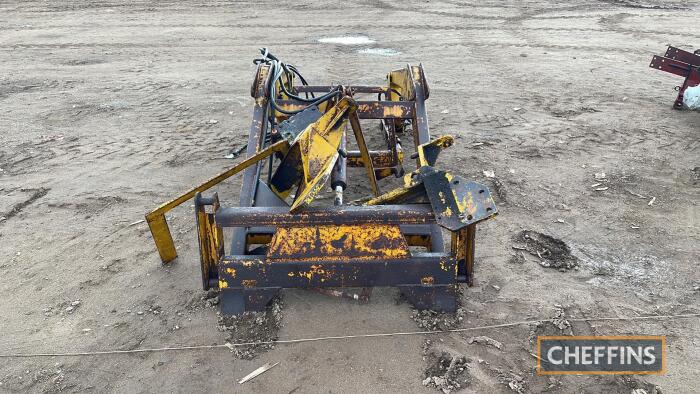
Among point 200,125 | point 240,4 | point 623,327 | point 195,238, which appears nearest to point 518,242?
point 623,327

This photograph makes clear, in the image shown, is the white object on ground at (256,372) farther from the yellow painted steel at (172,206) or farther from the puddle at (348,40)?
the puddle at (348,40)

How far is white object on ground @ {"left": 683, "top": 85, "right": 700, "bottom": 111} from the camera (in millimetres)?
7906

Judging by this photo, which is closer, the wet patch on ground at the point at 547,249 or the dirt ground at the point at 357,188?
the dirt ground at the point at 357,188

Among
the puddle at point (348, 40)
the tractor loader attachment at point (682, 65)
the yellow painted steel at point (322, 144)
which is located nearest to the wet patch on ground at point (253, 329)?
the yellow painted steel at point (322, 144)

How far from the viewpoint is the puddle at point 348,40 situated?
1380cm

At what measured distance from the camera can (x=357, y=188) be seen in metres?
5.82

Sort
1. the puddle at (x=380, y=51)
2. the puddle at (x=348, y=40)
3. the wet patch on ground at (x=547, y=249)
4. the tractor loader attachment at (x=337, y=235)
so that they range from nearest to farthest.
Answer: the tractor loader attachment at (x=337, y=235) < the wet patch on ground at (x=547, y=249) < the puddle at (x=380, y=51) < the puddle at (x=348, y=40)

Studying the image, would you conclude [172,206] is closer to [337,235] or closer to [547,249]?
[337,235]

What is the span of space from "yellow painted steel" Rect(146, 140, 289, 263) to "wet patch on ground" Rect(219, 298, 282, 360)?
2.93 ft

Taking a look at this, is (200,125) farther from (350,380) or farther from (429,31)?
(429,31)

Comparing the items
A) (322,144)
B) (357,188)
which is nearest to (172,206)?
(322,144)

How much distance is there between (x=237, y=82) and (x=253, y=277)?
7.37m

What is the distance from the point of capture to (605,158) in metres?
6.62

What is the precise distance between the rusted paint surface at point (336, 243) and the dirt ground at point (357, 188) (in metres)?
0.54
